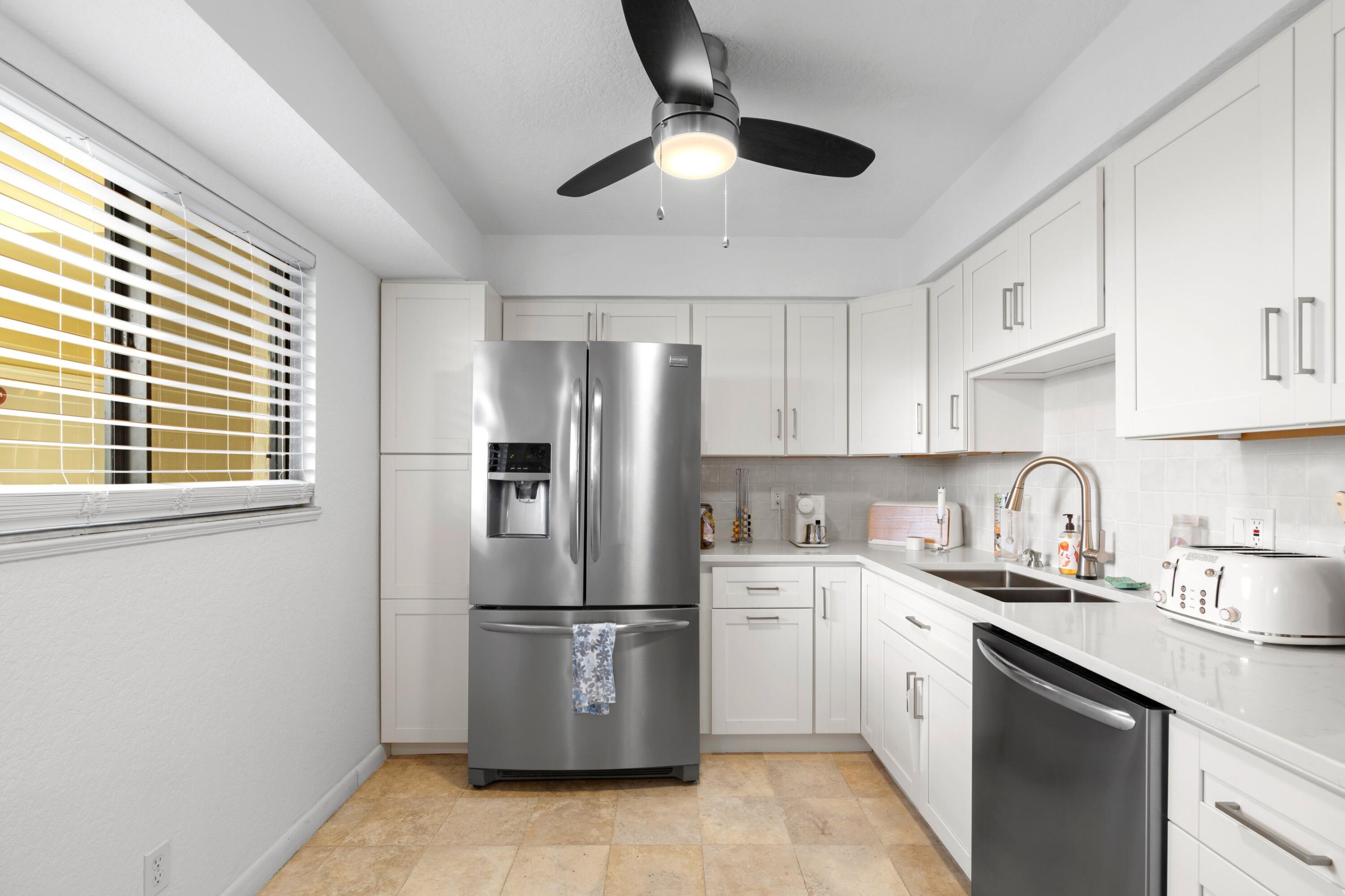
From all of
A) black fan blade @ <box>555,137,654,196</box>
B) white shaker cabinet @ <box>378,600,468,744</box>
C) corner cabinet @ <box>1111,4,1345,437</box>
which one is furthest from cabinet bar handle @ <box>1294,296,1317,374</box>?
white shaker cabinet @ <box>378,600,468,744</box>

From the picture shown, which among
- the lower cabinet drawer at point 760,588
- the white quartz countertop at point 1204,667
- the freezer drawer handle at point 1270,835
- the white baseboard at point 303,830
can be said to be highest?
the white quartz countertop at point 1204,667

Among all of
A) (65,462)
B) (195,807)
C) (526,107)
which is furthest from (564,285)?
(195,807)

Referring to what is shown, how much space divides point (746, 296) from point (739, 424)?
65 cm

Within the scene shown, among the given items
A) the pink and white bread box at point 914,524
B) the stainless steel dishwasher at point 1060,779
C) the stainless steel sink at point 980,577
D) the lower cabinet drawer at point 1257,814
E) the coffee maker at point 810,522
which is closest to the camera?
the lower cabinet drawer at point 1257,814

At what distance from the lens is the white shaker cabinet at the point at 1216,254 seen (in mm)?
1280

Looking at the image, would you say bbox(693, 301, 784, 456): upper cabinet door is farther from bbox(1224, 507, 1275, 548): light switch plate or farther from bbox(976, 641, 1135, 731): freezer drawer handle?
bbox(1224, 507, 1275, 548): light switch plate

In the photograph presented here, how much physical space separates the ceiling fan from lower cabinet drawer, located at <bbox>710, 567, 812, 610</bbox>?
1.69m

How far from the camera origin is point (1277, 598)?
1.37m

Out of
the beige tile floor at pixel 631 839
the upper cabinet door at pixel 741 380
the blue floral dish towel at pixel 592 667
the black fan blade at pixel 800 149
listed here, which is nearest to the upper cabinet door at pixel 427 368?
the blue floral dish towel at pixel 592 667

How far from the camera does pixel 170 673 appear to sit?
5.48 feet

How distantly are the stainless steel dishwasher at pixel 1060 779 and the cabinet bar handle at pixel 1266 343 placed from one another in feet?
2.19

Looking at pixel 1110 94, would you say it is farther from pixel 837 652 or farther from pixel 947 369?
pixel 837 652

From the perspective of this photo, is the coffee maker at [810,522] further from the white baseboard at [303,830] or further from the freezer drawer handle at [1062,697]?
the white baseboard at [303,830]

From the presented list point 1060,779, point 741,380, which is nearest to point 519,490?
point 741,380
